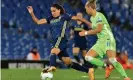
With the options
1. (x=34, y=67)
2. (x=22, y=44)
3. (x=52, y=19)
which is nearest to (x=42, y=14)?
(x=22, y=44)

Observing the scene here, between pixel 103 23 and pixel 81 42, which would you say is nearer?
pixel 103 23

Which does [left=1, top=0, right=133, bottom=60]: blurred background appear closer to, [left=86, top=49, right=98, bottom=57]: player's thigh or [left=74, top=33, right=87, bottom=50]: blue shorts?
[left=74, top=33, right=87, bottom=50]: blue shorts

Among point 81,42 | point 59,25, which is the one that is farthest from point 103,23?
point 81,42

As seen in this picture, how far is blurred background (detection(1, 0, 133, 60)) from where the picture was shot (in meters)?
24.8

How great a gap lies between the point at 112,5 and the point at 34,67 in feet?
27.3

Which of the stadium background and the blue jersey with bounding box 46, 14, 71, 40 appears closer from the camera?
the blue jersey with bounding box 46, 14, 71, 40

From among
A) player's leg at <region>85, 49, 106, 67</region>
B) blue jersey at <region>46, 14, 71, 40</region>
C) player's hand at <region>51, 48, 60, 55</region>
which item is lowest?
player's leg at <region>85, 49, 106, 67</region>

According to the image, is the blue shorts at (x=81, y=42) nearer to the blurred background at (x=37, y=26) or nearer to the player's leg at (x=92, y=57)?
→ the blurred background at (x=37, y=26)

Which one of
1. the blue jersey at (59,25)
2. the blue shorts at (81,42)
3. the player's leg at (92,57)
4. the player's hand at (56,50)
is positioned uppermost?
the blue jersey at (59,25)

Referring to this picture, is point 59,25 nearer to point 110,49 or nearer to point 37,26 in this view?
point 110,49

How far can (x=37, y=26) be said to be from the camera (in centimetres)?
2631

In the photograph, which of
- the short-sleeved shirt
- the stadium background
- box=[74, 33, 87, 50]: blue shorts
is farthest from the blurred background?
the short-sleeved shirt

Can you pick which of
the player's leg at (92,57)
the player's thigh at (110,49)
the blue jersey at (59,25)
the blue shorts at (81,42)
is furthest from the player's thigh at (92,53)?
the blue shorts at (81,42)

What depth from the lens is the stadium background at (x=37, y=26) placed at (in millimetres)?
24828
